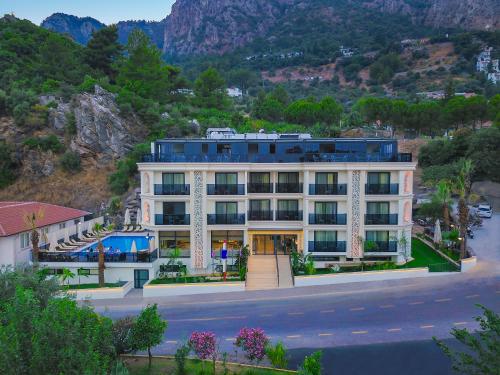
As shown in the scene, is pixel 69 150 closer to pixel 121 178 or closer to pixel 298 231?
pixel 121 178

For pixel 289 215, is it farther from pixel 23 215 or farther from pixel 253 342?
pixel 23 215

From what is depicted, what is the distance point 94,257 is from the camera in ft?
105

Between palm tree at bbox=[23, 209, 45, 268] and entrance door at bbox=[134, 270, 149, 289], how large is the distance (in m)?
6.48

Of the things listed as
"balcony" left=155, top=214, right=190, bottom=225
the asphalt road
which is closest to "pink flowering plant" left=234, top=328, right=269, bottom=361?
the asphalt road

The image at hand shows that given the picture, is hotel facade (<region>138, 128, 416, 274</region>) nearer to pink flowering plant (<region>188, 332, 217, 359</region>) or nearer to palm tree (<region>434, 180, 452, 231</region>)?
palm tree (<region>434, 180, 452, 231</region>)

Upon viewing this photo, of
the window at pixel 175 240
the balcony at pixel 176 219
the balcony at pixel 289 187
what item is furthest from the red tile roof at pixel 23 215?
the balcony at pixel 289 187

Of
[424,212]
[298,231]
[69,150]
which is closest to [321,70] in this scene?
[69,150]

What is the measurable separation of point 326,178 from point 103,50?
209 feet

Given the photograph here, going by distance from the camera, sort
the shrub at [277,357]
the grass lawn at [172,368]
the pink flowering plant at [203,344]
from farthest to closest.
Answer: the shrub at [277,357]
the grass lawn at [172,368]
the pink flowering plant at [203,344]

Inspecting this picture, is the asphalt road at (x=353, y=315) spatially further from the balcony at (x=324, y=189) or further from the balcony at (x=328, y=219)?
the balcony at (x=324, y=189)

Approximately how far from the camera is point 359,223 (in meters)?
34.4

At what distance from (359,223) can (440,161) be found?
38894mm

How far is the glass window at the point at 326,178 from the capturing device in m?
35.2

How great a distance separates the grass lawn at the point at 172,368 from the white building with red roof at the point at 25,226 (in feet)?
48.1
